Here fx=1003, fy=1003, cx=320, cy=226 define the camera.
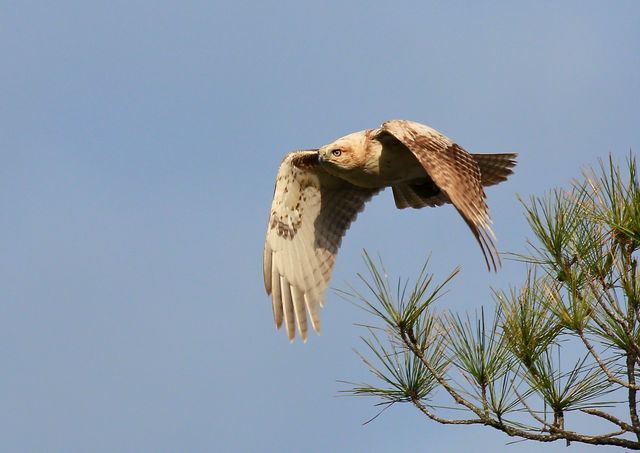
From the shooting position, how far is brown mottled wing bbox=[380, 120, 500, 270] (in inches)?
249

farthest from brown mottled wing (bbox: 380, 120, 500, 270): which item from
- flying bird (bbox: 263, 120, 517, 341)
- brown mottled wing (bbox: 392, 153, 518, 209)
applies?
brown mottled wing (bbox: 392, 153, 518, 209)

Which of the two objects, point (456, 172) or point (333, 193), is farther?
point (333, 193)

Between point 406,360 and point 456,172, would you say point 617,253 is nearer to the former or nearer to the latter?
point 406,360

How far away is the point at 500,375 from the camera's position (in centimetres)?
484

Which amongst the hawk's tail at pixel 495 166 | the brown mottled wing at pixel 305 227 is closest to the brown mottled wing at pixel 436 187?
the hawk's tail at pixel 495 166

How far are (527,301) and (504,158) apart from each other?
13.3ft

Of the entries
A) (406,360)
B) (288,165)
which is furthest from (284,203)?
(406,360)

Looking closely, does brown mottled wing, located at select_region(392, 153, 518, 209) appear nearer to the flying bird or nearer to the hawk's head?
the flying bird

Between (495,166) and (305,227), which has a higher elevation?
(495,166)

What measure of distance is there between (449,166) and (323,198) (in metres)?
2.32

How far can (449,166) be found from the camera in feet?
22.7

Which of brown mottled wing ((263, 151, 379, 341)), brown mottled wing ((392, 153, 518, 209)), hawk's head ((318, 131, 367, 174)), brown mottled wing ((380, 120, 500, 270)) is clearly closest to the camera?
brown mottled wing ((380, 120, 500, 270))

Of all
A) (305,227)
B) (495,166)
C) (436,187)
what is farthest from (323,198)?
(495,166)

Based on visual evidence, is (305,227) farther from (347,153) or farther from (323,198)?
(347,153)
